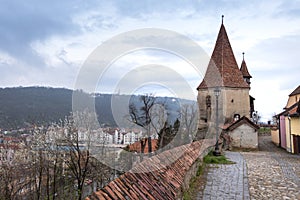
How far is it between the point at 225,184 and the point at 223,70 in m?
22.7

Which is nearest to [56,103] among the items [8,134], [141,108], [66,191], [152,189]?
[8,134]

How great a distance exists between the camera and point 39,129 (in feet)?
54.6

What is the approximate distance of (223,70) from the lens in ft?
95.6

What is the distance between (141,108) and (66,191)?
7984 millimetres

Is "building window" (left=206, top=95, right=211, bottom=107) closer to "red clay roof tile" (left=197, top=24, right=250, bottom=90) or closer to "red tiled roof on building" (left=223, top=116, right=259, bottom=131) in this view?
"red clay roof tile" (left=197, top=24, right=250, bottom=90)

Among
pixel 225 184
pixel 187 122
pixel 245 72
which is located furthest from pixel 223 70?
pixel 225 184

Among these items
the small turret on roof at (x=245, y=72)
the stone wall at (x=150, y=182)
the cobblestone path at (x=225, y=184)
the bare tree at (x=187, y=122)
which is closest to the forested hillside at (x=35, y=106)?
the bare tree at (x=187, y=122)

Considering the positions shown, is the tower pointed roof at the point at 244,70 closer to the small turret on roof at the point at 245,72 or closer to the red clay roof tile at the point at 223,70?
the small turret on roof at the point at 245,72

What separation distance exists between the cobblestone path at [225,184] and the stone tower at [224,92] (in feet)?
60.6

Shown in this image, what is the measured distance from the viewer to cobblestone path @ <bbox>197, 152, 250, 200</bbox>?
6.55 m

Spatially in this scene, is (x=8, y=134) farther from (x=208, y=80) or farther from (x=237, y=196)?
(x=208, y=80)

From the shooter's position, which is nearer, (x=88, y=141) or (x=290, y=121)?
(x=88, y=141)

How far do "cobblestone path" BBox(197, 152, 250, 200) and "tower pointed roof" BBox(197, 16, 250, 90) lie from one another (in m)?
19.3

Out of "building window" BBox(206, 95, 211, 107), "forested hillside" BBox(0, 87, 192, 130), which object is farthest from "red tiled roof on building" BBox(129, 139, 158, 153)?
"building window" BBox(206, 95, 211, 107)
